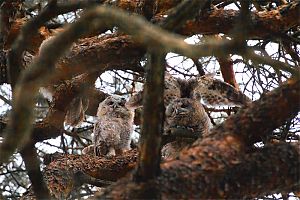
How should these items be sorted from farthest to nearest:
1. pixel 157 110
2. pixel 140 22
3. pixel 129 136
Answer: pixel 129 136, pixel 157 110, pixel 140 22

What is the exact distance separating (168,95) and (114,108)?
55cm

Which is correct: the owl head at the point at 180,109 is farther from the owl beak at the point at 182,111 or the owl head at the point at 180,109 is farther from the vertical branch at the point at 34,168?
the vertical branch at the point at 34,168

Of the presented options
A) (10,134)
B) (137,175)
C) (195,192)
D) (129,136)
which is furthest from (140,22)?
(129,136)

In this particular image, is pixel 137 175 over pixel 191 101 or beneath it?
beneath

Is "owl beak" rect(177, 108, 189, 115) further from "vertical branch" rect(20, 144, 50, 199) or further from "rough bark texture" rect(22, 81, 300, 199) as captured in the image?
"vertical branch" rect(20, 144, 50, 199)

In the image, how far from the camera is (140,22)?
3.84 ft

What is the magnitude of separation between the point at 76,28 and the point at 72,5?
557mm

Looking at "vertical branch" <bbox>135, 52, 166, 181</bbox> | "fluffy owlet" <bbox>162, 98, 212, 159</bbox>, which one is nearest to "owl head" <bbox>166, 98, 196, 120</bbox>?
"fluffy owlet" <bbox>162, 98, 212, 159</bbox>

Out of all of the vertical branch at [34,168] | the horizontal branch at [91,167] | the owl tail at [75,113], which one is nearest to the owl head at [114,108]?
the owl tail at [75,113]

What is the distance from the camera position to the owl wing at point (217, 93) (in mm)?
3434

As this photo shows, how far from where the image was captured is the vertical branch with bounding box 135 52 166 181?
1.47 metres

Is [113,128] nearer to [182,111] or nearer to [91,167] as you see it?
[91,167]

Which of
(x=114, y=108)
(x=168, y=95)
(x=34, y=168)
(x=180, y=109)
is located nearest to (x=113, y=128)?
(x=114, y=108)

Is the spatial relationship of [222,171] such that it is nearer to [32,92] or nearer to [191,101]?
[32,92]
